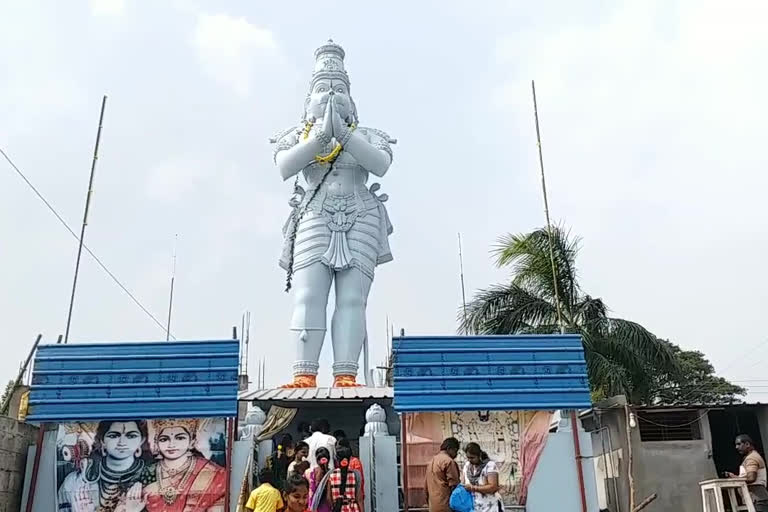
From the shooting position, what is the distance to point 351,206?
41.2ft

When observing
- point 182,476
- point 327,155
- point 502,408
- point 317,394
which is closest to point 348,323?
point 317,394

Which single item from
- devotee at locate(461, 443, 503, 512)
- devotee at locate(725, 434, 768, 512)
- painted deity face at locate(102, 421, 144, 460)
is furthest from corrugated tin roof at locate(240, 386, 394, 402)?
devotee at locate(725, 434, 768, 512)

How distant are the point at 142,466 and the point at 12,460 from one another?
54.8 inches

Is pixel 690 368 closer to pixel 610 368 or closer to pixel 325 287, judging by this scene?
pixel 610 368

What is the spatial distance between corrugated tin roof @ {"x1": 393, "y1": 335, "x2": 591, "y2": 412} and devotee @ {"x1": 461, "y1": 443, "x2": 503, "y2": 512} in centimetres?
202

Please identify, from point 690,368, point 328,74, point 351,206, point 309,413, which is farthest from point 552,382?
point 690,368

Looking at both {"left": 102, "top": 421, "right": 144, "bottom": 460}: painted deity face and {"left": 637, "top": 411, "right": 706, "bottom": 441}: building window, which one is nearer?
{"left": 102, "top": 421, "right": 144, "bottom": 460}: painted deity face

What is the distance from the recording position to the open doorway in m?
11.4

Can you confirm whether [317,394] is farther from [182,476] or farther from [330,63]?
[330,63]

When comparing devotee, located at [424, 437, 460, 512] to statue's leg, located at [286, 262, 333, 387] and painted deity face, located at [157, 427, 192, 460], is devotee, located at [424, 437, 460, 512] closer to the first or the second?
painted deity face, located at [157, 427, 192, 460]

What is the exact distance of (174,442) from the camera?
897 cm

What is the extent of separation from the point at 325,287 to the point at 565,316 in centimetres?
469

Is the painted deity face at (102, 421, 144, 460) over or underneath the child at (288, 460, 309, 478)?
over

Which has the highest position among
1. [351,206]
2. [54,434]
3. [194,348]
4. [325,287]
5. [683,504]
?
[351,206]
